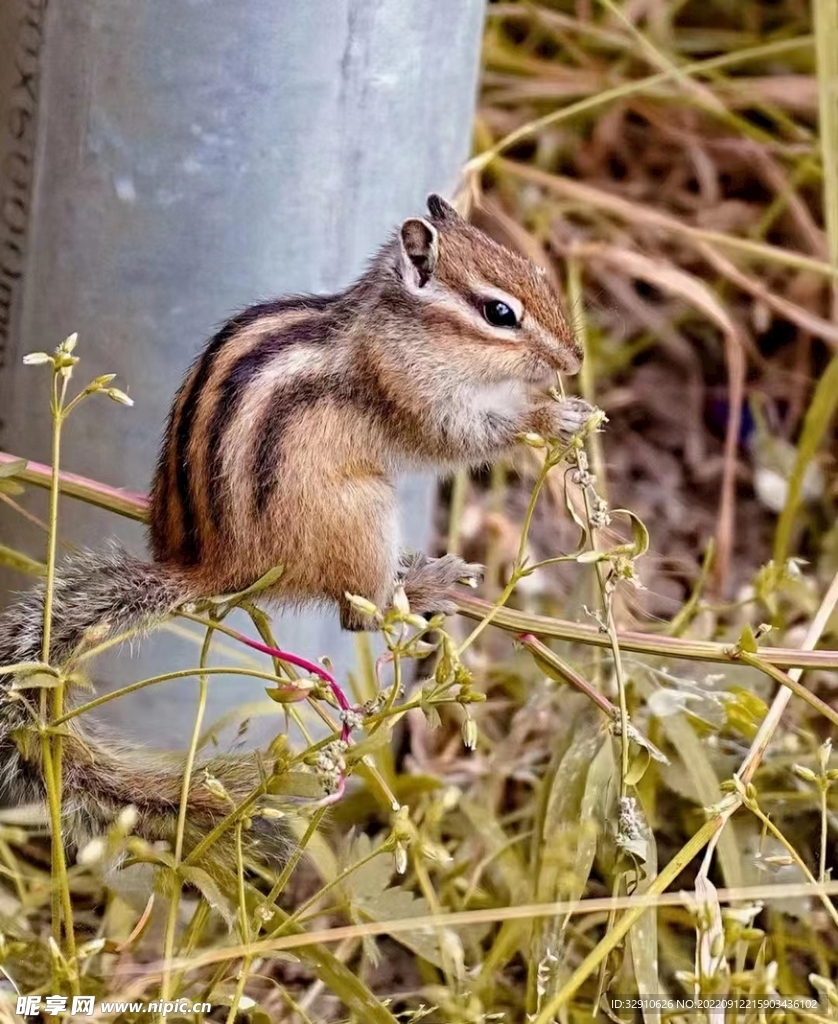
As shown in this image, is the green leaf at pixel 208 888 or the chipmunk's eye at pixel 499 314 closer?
the green leaf at pixel 208 888

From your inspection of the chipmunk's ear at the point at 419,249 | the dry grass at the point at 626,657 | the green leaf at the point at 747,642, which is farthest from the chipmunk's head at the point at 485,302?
the green leaf at the point at 747,642

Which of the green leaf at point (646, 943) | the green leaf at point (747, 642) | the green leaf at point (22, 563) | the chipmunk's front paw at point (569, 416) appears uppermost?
the chipmunk's front paw at point (569, 416)

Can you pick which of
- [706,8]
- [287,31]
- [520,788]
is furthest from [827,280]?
[287,31]

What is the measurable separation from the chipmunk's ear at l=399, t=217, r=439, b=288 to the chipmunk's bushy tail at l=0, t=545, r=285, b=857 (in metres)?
0.49

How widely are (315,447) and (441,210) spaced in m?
0.37

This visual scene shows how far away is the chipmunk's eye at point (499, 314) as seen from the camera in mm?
1762

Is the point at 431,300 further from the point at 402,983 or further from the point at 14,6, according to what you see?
the point at 402,983

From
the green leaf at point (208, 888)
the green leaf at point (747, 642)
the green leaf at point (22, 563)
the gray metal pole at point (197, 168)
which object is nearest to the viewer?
the green leaf at point (208, 888)

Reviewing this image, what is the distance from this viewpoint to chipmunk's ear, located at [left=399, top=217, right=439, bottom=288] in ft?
5.76

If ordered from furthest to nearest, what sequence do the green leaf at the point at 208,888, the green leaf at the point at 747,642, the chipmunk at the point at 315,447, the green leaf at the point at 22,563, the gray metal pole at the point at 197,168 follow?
the gray metal pole at the point at 197,168 → the green leaf at the point at 22,563 → the chipmunk at the point at 315,447 → the green leaf at the point at 747,642 → the green leaf at the point at 208,888

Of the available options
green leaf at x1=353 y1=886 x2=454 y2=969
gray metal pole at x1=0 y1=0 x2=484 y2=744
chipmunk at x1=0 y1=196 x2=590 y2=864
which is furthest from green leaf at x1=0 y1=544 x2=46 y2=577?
green leaf at x1=353 y1=886 x2=454 y2=969

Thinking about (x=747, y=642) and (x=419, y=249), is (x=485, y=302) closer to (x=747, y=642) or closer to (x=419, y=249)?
(x=419, y=249)

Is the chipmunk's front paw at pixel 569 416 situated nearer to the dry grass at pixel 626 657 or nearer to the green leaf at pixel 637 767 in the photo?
the dry grass at pixel 626 657

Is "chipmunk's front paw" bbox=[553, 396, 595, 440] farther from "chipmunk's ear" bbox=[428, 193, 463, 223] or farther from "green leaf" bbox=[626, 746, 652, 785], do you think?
"green leaf" bbox=[626, 746, 652, 785]
